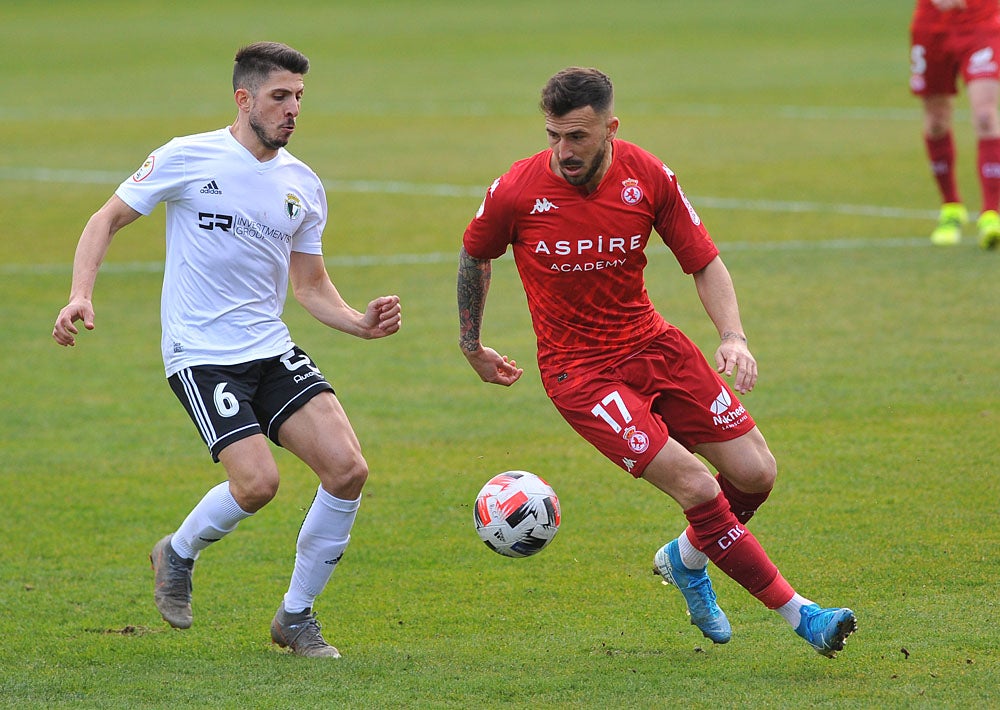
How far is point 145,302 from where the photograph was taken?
545 inches

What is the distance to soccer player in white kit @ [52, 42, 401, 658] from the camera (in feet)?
21.3

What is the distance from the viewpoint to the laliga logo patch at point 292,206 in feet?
22.3

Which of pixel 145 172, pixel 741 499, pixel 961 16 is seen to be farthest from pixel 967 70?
pixel 145 172

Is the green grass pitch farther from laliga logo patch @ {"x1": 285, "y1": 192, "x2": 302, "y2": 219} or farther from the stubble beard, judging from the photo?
the stubble beard

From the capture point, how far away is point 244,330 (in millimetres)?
6672

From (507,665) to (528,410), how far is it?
4.36 meters

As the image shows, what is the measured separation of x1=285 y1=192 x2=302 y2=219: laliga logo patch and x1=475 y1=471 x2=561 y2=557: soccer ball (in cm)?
164

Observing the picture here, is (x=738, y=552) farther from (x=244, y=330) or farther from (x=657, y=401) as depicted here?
(x=244, y=330)

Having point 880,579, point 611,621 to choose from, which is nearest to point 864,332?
point 880,579

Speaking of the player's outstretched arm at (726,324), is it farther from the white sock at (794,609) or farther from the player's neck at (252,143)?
the player's neck at (252,143)

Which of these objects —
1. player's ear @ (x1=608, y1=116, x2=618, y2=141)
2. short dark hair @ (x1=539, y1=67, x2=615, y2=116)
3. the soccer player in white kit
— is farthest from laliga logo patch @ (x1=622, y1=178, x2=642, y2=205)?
the soccer player in white kit

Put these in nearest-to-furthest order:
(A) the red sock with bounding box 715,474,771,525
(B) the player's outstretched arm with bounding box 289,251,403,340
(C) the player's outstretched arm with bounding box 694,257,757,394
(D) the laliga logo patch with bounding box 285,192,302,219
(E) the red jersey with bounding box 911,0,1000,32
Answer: (C) the player's outstretched arm with bounding box 694,257,757,394
(A) the red sock with bounding box 715,474,771,525
(D) the laliga logo patch with bounding box 285,192,302,219
(B) the player's outstretched arm with bounding box 289,251,403,340
(E) the red jersey with bounding box 911,0,1000,32

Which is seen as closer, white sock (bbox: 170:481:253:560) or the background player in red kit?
the background player in red kit

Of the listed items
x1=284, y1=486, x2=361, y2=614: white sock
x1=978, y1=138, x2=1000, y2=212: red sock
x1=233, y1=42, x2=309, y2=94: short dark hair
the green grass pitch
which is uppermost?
x1=233, y1=42, x2=309, y2=94: short dark hair
